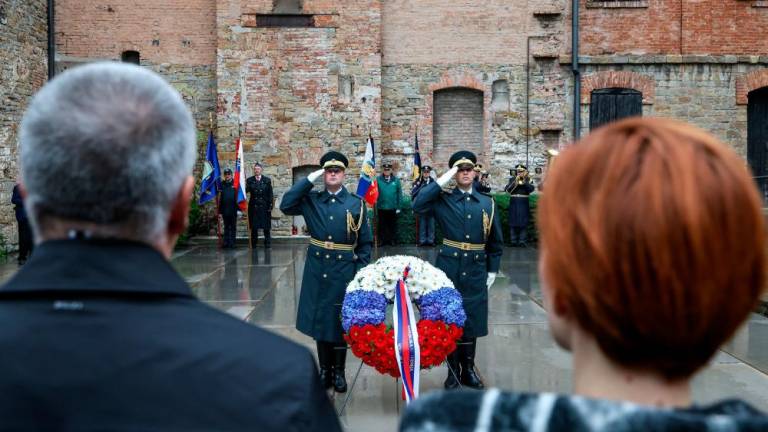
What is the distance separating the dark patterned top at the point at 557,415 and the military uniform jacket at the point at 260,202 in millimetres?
16217

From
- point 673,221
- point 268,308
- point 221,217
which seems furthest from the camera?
point 221,217

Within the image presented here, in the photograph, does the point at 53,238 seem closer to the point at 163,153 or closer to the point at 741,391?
the point at 163,153

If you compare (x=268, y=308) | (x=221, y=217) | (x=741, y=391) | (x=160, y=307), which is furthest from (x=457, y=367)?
(x=221, y=217)

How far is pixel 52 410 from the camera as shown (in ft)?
4.20

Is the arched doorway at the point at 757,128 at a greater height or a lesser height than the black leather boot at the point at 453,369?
greater

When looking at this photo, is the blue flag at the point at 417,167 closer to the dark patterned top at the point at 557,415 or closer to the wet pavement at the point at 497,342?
the wet pavement at the point at 497,342

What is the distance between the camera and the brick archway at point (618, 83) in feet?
62.6

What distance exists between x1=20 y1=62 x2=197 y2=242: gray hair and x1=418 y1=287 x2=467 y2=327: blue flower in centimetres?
451

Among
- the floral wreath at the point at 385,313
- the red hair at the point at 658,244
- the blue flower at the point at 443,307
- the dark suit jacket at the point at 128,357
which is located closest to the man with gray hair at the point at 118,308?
the dark suit jacket at the point at 128,357

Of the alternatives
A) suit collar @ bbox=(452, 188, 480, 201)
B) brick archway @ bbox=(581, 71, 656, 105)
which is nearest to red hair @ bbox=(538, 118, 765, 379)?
suit collar @ bbox=(452, 188, 480, 201)

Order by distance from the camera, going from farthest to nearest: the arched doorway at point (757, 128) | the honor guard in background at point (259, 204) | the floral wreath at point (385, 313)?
the arched doorway at point (757, 128)
the honor guard in background at point (259, 204)
the floral wreath at point (385, 313)

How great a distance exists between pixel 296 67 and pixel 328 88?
Result: 0.91 meters

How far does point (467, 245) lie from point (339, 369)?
1.54 m

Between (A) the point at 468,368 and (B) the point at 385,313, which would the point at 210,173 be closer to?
(A) the point at 468,368
